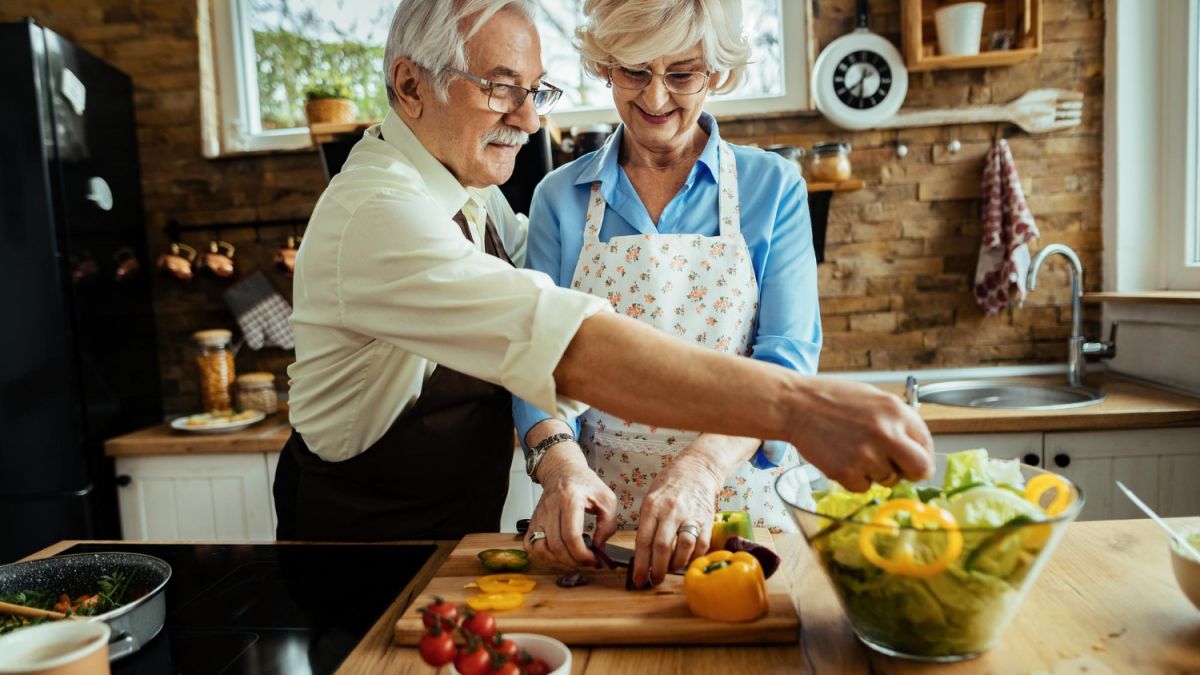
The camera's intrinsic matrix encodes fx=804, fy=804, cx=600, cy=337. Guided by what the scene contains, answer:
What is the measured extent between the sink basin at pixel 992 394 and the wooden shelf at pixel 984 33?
1.04 m

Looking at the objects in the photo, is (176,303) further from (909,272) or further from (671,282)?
(909,272)

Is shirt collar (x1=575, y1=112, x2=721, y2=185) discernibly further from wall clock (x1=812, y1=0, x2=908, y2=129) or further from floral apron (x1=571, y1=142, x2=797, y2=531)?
wall clock (x1=812, y1=0, x2=908, y2=129)

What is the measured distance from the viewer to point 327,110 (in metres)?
2.62

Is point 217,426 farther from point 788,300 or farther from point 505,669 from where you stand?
point 505,669

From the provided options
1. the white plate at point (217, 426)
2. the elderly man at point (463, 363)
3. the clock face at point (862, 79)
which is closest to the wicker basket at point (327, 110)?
the white plate at point (217, 426)

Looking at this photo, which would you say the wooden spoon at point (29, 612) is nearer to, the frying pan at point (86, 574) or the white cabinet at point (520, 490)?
the frying pan at point (86, 574)

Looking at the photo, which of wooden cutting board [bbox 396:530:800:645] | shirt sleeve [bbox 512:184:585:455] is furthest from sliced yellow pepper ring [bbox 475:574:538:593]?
shirt sleeve [bbox 512:184:585:455]

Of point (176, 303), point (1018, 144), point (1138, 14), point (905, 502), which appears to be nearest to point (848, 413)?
point (905, 502)

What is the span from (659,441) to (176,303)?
90.7 inches

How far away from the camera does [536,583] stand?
1.03 m

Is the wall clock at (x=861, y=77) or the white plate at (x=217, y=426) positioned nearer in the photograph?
the white plate at (x=217, y=426)

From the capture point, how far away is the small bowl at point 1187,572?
86 cm

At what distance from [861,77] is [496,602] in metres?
2.26

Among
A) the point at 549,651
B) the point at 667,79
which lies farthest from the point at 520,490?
the point at 549,651
